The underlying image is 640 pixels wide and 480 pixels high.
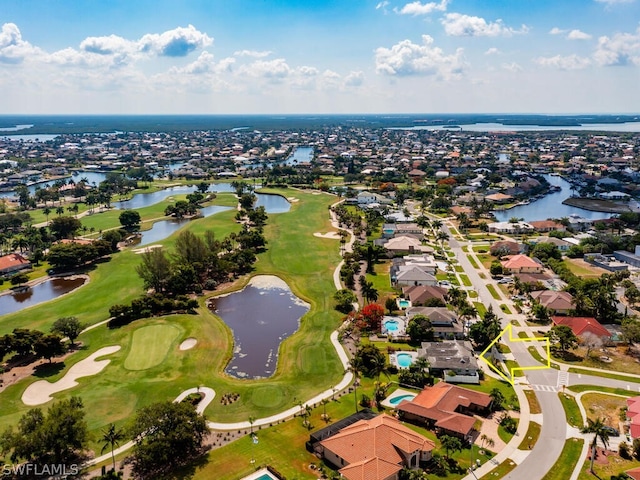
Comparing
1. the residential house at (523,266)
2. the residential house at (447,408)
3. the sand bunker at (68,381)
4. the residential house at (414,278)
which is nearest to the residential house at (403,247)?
the residential house at (414,278)

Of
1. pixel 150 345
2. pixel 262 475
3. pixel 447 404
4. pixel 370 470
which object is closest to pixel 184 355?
pixel 150 345

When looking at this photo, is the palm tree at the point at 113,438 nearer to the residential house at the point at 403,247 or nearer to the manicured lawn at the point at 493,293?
the manicured lawn at the point at 493,293

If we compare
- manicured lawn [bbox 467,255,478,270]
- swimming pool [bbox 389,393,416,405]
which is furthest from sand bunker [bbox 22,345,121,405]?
manicured lawn [bbox 467,255,478,270]

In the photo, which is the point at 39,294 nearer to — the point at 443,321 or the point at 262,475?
the point at 262,475

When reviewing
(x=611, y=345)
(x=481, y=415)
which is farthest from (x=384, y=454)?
(x=611, y=345)

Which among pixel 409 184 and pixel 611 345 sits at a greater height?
pixel 409 184

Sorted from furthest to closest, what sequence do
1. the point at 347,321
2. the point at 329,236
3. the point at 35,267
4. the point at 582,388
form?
the point at 329,236, the point at 35,267, the point at 347,321, the point at 582,388

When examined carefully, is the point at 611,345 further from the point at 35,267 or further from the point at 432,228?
the point at 35,267
